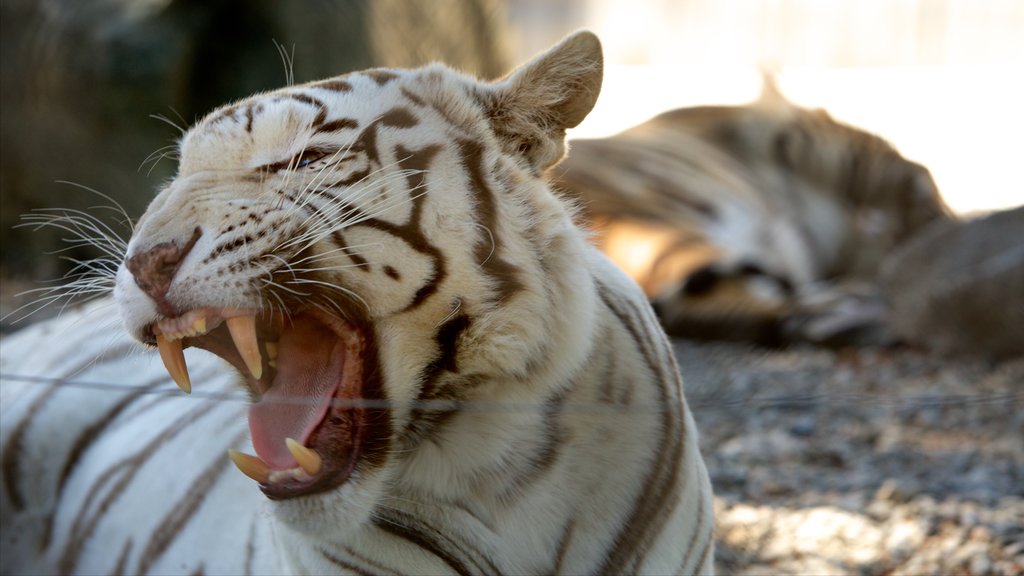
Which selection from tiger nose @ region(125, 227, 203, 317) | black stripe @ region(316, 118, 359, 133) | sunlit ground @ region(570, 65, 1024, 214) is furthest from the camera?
sunlit ground @ region(570, 65, 1024, 214)

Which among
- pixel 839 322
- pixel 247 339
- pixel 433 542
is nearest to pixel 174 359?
pixel 247 339

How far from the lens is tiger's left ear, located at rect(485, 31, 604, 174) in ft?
3.88

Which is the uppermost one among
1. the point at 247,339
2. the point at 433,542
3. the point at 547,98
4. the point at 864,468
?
the point at 547,98

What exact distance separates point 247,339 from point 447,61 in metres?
3.42

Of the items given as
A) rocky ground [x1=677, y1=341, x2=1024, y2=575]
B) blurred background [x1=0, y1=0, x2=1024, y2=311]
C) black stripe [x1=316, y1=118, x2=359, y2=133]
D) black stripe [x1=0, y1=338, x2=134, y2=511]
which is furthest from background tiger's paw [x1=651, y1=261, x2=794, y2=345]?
black stripe [x1=316, y1=118, x2=359, y2=133]

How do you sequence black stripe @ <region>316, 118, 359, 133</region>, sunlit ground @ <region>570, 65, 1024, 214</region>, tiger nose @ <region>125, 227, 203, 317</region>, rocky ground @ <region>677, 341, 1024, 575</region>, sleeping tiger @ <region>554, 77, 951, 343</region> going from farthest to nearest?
1. sunlit ground @ <region>570, 65, 1024, 214</region>
2. sleeping tiger @ <region>554, 77, 951, 343</region>
3. rocky ground @ <region>677, 341, 1024, 575</region>
4. black stripe @ <region>316, 118, 359, 133</region>
5. tiger nose @ <region>125, 227, 203, 317</region>

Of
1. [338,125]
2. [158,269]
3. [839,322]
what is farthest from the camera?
[839,322]

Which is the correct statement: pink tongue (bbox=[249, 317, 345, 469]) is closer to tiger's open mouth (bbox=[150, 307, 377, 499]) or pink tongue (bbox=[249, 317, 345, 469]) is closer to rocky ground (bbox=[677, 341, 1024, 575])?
tiger's open mouth (bbox=[150, 307, 377, 499])

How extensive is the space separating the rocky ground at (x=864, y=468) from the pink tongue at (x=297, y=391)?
409 mm

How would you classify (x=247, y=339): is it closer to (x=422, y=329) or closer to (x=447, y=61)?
(x=422, y=329)

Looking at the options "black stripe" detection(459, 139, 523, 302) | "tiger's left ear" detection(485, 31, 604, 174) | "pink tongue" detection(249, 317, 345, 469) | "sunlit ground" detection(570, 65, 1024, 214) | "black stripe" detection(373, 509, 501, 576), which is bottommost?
"sunlit ground" detection(570, 65, 1024, 214)

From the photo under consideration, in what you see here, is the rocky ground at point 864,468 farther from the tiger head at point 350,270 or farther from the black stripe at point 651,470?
the tiger head at point 350,270

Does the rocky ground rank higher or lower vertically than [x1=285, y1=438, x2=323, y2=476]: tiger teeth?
lower

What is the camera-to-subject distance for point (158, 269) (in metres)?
1.04
